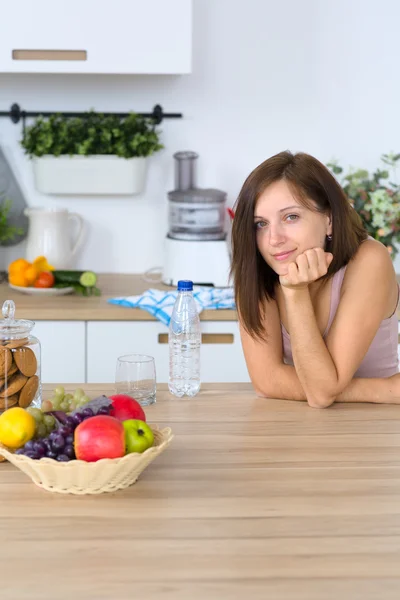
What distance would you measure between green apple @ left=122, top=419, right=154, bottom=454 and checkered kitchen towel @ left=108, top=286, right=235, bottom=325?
1532 mm

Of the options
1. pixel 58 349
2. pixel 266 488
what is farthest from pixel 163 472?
pixel 58 349

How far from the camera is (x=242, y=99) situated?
3621mm

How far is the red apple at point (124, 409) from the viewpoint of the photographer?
1589 millimetres

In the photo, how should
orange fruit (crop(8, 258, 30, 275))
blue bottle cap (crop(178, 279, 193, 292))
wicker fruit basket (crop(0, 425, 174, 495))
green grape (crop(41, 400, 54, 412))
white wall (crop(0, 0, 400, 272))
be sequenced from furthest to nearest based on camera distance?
white wall (crop(0, 0, 400, 272))
orange fruit (crop(8, 258, 30, 275))
blue bottle cap (crop(178, 279, 193, 292))
green grape (crop(41, 400, 54, 412))
wicker fruit basket (crop(0, 425, 174, 495))

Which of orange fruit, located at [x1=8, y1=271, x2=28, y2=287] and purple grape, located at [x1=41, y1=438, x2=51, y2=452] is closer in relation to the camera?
purple grape, located at [x1=41, y1=438, x2=51, y2=452]

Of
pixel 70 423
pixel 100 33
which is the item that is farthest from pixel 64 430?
pixel 100 33

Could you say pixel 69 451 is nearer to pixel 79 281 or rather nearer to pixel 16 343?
pixel 16 343

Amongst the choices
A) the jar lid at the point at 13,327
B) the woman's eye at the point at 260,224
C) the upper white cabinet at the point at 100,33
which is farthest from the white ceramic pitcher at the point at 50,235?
the jar lid at the point at 13,327

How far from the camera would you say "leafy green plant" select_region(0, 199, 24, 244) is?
140 inches

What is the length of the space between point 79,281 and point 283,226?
1388 millimetres

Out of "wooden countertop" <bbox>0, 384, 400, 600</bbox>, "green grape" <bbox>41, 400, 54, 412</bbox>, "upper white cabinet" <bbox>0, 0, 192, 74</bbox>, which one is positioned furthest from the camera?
"upper white cabinet" <bbox>0, 0, 192, 74</bbox>

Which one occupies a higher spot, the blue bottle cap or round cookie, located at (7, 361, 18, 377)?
the blue bottle cap

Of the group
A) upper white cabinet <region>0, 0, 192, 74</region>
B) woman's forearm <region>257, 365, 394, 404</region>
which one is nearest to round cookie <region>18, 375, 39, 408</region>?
woman's forearm <region>257, 365, 394, 404</region>

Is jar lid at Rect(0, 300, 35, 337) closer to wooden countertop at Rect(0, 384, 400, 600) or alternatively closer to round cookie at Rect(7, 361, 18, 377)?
round cookie at Rect(7, 361, 18, 377)
